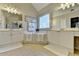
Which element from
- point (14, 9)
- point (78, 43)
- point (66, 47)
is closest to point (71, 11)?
point (78, 43)

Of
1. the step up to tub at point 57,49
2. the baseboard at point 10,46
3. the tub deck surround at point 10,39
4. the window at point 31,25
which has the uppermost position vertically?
the window at point 31,25

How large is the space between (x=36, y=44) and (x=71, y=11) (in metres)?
0.87

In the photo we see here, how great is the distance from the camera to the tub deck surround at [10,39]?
2018 millimetres

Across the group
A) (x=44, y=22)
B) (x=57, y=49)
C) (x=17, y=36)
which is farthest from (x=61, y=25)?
(x=17, y=36)

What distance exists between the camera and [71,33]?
2.00 m

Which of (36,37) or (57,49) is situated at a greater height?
(36,37)

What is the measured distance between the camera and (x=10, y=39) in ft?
6.71

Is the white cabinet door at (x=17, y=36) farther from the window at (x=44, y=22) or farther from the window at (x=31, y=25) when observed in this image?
the window at (x=44, y=22)

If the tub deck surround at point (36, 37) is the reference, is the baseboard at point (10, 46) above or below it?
below

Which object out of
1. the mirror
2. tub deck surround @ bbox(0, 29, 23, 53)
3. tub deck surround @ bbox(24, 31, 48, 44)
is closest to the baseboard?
tub deck surround @ bbox(0, 29, 23, 53)

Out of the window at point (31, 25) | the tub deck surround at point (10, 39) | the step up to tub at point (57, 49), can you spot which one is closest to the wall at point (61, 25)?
the step up to tub at point (57, 49)

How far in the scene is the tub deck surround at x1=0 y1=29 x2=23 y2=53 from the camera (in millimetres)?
2018

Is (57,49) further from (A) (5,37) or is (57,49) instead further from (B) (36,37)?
(A) (5,37)

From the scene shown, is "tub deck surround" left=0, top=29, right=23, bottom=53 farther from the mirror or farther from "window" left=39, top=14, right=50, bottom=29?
"window" left=39, top=14, right=50, bottom=29
